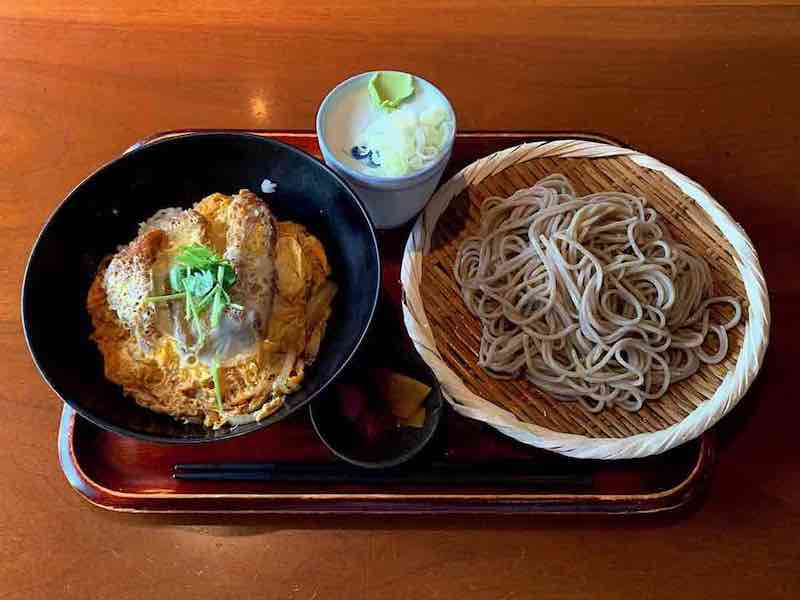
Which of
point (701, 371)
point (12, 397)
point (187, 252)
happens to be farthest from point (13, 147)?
point (701, 371)

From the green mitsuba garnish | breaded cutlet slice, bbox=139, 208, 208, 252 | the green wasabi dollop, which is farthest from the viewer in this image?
the green wasabi dollop

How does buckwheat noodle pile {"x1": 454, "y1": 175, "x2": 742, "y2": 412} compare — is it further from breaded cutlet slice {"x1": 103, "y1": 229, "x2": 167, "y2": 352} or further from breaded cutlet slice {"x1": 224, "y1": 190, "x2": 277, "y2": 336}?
breaded cutlet slice {"x1": 103, "y1": 229, "x2": 167, "y2": 352}

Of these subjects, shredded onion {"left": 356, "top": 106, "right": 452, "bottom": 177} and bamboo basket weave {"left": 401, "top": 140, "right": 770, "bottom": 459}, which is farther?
shredded onion {"left": 356, "top": 106, "right": 452, "bottom": 177}

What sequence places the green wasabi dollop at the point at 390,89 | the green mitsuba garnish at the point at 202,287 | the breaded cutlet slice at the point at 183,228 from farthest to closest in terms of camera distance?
the green wasabi dollop at the point at 390,89 < the breaded cutlet slice at the point at 183,228 < the green mitsuba garnish at the point at 202,287

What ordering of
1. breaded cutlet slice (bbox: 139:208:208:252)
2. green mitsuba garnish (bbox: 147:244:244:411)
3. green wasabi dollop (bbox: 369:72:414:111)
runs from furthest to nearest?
green wasabi dollop (bbox: 369:72:414:111), breaded cutlet slice (bbox: 139:208:208:252), green mitsuba garnish (bbox: 147:244:244:411)

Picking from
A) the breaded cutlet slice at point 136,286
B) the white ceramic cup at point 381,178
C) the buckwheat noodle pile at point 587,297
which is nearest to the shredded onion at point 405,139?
the white ceramic cup at point 381,178

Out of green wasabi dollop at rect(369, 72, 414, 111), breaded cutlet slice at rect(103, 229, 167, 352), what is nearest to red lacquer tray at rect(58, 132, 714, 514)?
breaded cutlet slice at rect(103, 229, 167, 352)

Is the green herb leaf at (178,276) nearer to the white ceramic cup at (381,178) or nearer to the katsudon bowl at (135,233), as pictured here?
the katsudon bowl at (135,233)
